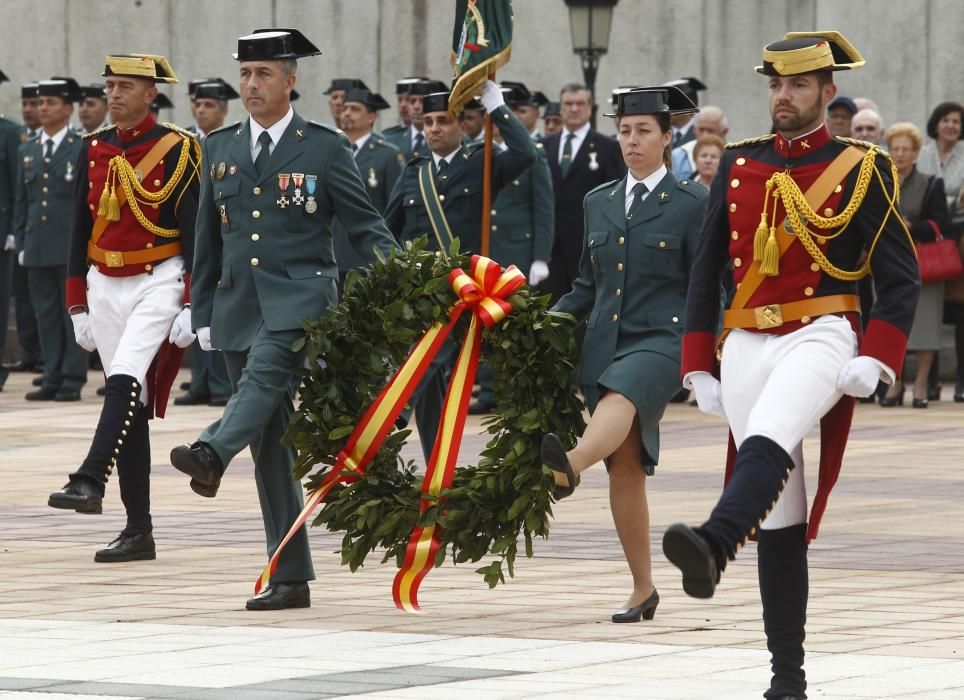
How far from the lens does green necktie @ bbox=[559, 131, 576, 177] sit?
58.2 feet

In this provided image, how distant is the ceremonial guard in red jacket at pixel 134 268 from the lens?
958cm

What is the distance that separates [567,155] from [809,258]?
11.4 m

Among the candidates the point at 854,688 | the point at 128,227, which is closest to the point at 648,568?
the point at 854,688

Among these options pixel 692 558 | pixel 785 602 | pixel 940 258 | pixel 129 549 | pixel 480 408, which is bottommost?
pixel 480 408

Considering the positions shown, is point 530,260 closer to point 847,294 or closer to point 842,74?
point 842,74

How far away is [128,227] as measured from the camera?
9.79 m

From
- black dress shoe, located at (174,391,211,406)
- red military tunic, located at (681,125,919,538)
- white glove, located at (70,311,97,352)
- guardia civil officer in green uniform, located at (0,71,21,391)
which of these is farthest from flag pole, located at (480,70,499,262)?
guardia civil officer in green uniform, located at (0,71,21,391)

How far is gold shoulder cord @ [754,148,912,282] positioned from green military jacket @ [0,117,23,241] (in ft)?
44.9

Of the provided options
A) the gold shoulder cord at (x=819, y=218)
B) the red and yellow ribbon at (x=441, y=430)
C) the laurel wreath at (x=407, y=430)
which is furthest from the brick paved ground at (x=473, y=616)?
the gold shoulder cord at (x=819, y=218)

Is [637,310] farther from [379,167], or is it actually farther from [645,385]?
[379,167]

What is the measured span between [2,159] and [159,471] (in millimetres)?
7229

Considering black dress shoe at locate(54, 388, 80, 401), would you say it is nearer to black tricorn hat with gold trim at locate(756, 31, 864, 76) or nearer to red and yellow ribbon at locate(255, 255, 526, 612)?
red and yellow ribbon at locate(255, 255, 526, 612)

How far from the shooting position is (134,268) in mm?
9773

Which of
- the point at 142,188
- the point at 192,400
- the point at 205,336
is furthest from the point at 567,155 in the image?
the point at 205,336
